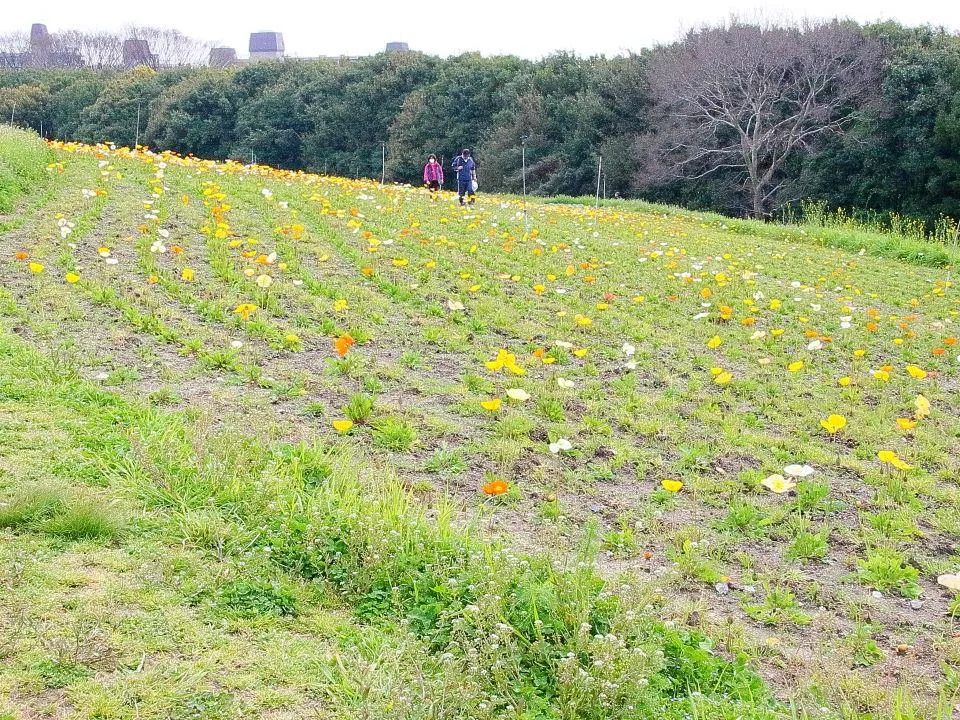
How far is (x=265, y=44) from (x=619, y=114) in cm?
7493

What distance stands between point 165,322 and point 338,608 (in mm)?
3420

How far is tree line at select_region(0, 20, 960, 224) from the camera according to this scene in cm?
2295

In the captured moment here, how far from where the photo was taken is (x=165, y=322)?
5.23 m

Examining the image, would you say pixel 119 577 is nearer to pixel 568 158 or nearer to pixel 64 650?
pixel 64 650

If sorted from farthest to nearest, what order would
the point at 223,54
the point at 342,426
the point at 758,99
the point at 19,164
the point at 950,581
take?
the point at 223,54
the point at 758,99
the point at 19,164
the point at 342,426
the point at 950,581

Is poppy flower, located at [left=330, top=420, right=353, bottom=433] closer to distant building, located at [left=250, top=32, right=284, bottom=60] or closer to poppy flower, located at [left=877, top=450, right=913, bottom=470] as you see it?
poppy flower, located at [left=877, top=450, right=913, bottom=470]

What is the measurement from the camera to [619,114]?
96.5 feet

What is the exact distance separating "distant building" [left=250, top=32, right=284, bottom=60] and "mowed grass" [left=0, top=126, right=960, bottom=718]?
9341 cm

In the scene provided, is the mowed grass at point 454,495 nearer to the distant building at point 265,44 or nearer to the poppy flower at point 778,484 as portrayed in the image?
the poppy flower at point 778,484

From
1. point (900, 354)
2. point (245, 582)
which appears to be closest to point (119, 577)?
point (245, 582)

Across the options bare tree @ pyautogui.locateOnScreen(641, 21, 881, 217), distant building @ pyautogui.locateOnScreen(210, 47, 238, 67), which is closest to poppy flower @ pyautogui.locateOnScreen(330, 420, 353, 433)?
bare tree @ pyautogui.locateOnScreen(641, 21, 881, 217)

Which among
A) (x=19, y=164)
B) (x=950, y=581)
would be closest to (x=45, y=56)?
(x=19, y=164)

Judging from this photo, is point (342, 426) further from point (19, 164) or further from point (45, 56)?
point (45, 56)

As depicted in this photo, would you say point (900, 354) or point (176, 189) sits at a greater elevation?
point (176, 189)
